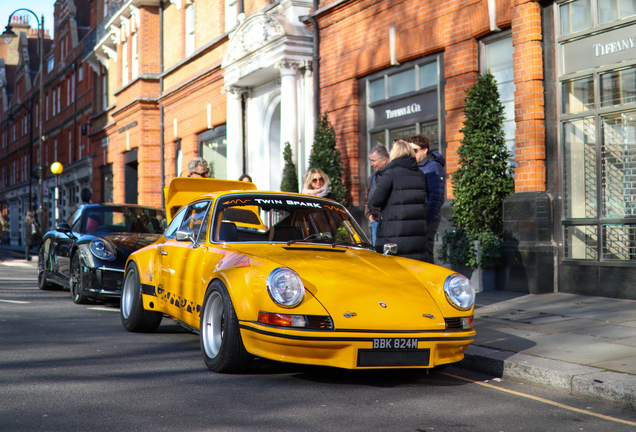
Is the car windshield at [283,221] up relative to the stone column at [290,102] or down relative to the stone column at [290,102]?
down

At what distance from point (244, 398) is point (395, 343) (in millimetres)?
1066

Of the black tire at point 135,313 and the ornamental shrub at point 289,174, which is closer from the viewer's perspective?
the black tire at point 135,313

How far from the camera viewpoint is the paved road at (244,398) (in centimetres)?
404

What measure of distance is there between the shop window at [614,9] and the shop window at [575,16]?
20 cm

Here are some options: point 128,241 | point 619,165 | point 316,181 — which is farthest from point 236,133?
point 619,165

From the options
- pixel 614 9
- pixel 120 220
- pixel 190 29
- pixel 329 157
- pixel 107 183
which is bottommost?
pixel 120 220

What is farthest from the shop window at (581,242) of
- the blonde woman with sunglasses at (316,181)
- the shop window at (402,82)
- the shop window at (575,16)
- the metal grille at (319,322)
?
the metal grille at (319,322)

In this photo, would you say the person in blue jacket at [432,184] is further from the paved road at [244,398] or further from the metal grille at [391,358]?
the metal grille at [391,358]

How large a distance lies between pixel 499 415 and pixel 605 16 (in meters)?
7.05

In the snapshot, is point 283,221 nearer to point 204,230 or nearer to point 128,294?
point 204,230

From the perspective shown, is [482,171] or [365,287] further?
[482,171]

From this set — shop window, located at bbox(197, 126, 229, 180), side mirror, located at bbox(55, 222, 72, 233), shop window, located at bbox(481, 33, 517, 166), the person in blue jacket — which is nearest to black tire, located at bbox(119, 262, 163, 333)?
the person in blue jacket

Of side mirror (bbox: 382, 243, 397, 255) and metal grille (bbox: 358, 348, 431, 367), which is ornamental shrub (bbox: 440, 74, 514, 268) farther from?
metal grille (bbox: 358, 348, 431, 367)

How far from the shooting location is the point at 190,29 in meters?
23.6
